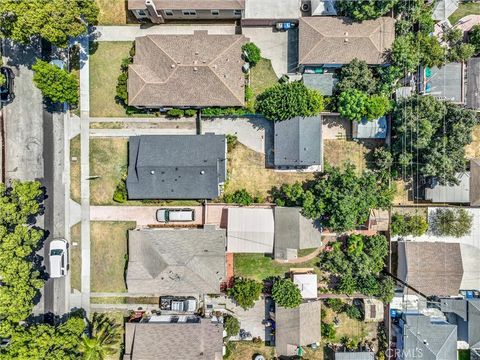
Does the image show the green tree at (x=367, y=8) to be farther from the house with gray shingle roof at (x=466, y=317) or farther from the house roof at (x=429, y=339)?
the house roof at (x=429, y=339)

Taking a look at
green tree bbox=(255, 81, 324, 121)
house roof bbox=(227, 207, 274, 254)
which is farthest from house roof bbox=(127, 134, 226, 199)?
green tree bbox=(255, 81, 324, 121)

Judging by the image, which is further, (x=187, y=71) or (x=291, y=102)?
(x=187, y=71)

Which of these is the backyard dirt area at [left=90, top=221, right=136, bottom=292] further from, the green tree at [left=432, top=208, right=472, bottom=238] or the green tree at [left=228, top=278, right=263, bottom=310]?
the green tree at [left=432, top=208, right=472, bottom=238]

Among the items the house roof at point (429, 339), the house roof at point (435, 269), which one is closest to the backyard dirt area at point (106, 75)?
the house roof at point (435, 269)

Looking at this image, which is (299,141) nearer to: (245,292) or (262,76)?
(262,76)

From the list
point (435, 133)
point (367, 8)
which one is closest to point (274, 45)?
point (367, 8)

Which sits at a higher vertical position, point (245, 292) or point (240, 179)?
point (240, 179)
